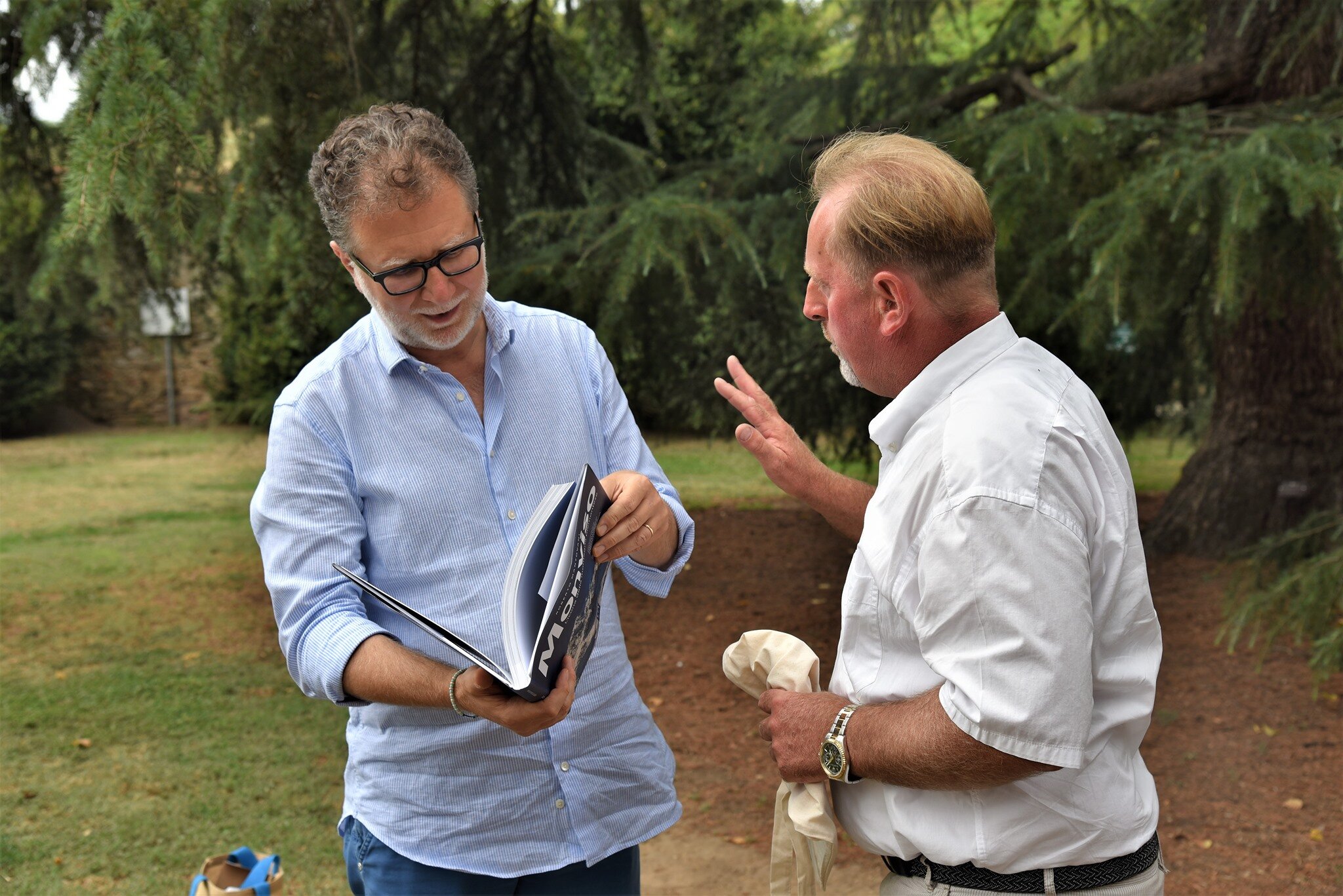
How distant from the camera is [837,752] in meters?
1.60

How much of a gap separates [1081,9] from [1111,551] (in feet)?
24.3

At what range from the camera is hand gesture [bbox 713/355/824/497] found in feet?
6.79

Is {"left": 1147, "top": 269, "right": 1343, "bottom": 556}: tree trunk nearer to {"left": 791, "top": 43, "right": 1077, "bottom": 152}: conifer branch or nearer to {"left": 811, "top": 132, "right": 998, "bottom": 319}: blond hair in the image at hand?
{"left": 791, "top": 43, "right": 1077, "bottom": 152}: conifer branch

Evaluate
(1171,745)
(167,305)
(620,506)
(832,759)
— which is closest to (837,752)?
(832,759)

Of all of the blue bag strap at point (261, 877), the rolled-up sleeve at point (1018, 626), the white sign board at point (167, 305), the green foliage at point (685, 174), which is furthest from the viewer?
the white sign board at point (167, 305)

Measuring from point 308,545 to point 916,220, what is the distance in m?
1.11

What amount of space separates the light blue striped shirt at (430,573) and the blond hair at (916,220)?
2.35 feet

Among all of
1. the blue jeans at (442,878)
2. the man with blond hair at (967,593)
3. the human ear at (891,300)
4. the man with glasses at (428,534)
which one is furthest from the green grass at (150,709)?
the human ear at (891,300)

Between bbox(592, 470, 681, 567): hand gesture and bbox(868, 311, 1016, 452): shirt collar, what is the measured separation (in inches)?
18.8

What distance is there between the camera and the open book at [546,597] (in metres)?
1.54

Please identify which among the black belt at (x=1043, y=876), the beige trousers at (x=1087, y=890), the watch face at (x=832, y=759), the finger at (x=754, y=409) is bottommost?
the beige trousers at (x=1087, y=890)

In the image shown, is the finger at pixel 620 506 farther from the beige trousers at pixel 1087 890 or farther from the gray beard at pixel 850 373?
the beige trousers at pixel 1087 890

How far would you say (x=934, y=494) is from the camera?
4.85ft

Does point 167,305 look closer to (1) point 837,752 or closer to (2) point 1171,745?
(2) point 1171,745
